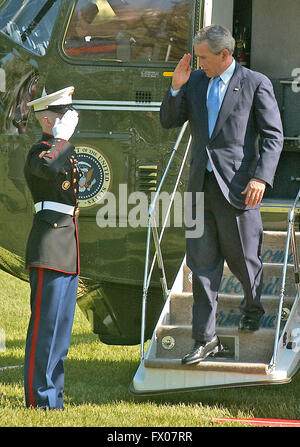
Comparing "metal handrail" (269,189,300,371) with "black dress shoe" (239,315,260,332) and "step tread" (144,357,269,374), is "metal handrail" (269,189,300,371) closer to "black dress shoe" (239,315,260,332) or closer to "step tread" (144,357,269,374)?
"step tread" (144,357,269,374)

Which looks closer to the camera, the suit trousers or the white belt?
the suit trousers

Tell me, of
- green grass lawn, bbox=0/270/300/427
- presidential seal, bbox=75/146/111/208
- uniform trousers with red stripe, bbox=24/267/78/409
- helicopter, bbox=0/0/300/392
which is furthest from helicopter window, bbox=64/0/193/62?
green grass lawn, bbox=0/270/300/427

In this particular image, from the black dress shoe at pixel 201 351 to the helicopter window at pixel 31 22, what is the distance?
2530mm

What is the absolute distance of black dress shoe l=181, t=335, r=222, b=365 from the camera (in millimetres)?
5246

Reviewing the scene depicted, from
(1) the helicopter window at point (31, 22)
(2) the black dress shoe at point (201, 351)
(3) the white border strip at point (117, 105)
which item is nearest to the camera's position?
(2) the black dress shoe at point (201, 351)

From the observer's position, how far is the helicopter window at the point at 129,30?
20.9 ft

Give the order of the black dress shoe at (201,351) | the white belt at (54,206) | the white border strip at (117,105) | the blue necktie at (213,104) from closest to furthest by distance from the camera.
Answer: the black dress shoe at (201,351) < the blue necktie at (213,104) < the white belt at (54,206) < the white border strip at (117,105)

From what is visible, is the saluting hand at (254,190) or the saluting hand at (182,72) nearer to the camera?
the saluting hand at (254,190)

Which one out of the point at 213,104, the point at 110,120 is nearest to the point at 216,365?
the point at 213,104

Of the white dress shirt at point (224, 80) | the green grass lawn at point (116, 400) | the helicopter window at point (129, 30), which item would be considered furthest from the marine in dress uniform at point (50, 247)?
the helicopter window at point (129, 30)

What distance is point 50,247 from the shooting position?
5.39m

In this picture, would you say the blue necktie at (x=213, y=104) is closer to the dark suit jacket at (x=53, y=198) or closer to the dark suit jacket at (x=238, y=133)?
the dark suit jacket at (x=238, y=133)

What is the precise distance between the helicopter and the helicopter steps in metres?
0.45

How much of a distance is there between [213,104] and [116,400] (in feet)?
6.83
